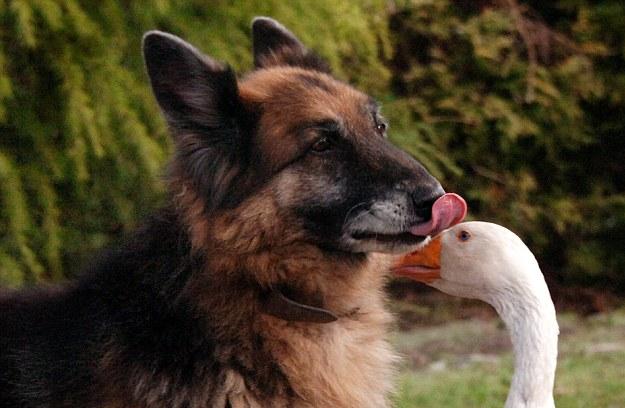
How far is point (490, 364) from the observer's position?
888cm

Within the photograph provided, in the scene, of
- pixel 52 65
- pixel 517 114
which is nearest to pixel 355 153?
pixel 52 65

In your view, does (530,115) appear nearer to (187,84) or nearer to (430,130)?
(430,130)

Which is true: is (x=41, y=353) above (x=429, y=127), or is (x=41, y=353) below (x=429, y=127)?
above

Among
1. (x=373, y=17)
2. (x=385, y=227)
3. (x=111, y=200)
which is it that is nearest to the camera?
(x=385, y=227)

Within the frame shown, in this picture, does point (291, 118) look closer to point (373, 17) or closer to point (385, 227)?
point (385, 227)

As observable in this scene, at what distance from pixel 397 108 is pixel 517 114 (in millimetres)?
1666

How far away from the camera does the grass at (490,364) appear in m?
7.31

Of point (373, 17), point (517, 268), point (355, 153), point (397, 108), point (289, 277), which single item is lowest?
point (397, 108)

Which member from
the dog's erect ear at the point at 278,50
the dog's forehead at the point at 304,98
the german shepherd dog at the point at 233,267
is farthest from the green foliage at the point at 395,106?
the german shepherd dog at the point at 233,267

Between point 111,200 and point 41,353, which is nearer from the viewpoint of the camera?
point 41,353

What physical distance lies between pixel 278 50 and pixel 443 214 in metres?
1.21

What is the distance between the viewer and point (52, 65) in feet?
23.0

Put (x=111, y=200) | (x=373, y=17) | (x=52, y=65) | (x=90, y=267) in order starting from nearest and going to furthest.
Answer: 1. (x=90, y=267)
2. (x=52, y=65)
3. (x=111, y=200)
4. (x=373, y=17)

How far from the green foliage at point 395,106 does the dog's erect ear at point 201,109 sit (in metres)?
2.51
